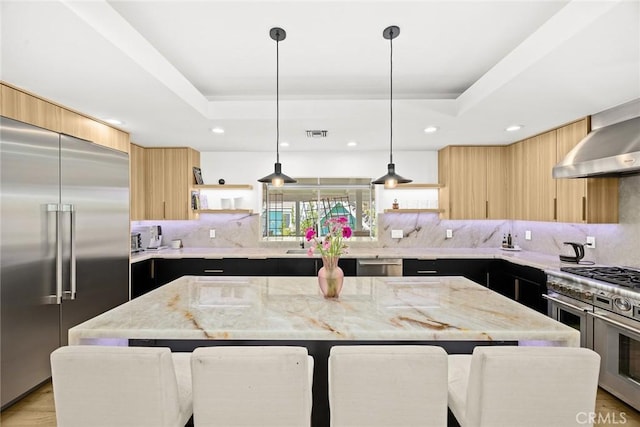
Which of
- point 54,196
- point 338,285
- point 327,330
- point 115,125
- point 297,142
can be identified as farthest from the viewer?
point 297,142

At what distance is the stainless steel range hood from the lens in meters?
2.38

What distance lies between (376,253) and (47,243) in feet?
10.6

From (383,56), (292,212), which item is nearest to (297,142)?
(292,212)

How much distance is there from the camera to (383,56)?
2439 millimetres

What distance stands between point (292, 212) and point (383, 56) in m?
2.78

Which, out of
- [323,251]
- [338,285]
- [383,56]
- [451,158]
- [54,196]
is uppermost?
[383,56]

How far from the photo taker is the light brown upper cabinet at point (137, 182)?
3998 millimetres

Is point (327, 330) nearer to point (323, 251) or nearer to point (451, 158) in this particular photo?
point (323, 251)

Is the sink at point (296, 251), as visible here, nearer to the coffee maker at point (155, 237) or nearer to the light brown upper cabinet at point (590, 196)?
the coffee maker at point (155, 237)

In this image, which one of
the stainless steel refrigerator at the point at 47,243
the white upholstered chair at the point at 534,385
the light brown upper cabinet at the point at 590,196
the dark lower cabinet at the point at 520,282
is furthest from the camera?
the dark lower cabinet at the point at 520,282

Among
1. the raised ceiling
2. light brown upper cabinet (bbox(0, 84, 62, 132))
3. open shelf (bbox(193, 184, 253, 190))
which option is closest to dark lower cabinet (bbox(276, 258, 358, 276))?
open shelf (bbox(193, 184, 253, 190))

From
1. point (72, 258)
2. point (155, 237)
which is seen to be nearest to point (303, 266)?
point (155, 237)

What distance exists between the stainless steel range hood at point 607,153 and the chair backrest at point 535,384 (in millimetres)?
1977

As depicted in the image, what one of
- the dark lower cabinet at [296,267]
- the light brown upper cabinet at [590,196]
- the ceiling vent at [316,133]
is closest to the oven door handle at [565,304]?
the light brown upper cabinet at [590,196]
